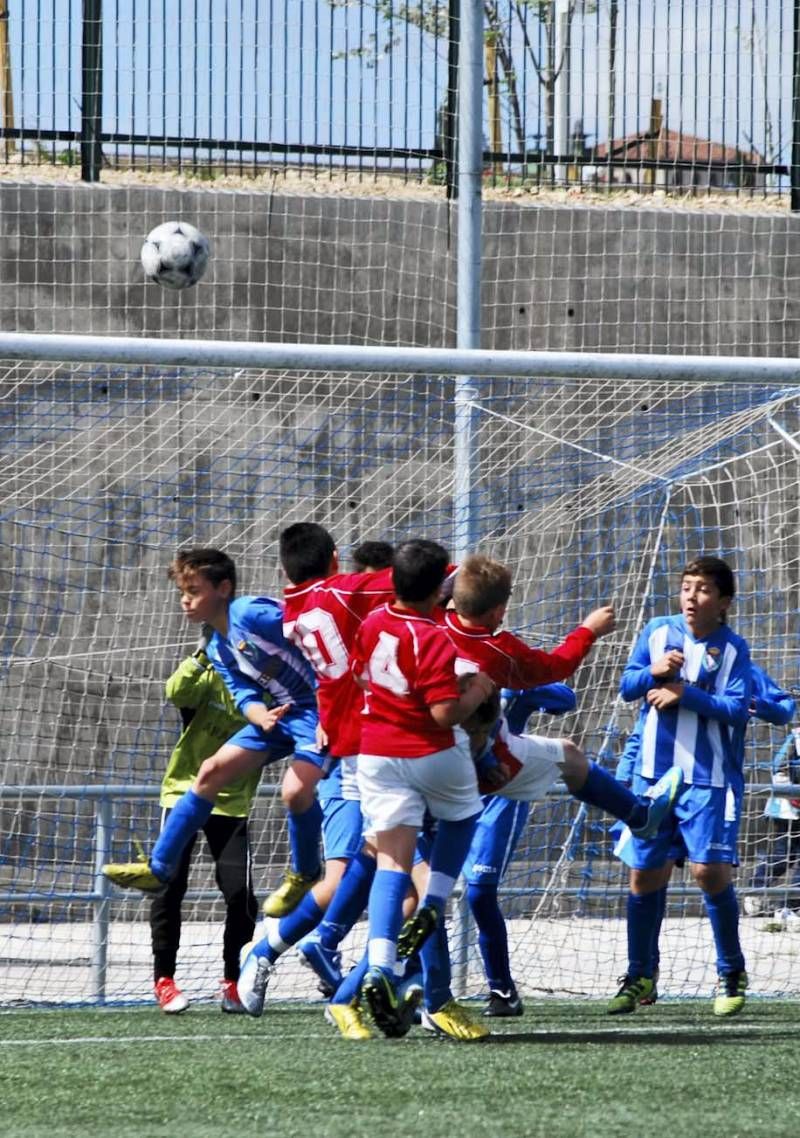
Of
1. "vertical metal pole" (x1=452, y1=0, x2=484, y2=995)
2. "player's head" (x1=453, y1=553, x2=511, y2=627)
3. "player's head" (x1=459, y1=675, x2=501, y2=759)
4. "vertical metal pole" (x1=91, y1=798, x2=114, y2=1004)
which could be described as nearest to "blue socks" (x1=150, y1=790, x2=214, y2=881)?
"vertical metal pole" (x1=91, y1=798, x2=114, y2=1004)

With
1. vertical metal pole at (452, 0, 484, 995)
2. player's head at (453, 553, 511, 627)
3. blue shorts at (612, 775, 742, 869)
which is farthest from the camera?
vertical metal pole at (452, 0, 484, 995)

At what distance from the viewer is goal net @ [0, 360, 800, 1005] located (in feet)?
26.0

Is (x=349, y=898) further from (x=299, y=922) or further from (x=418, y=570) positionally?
(x=418, y=570)

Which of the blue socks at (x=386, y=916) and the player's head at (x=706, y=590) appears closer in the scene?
the blue socks at (x=386, y=916)

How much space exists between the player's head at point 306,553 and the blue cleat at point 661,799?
1436 mm

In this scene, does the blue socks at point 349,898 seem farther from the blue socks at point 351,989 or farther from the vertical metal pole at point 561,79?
the vertical metal pole at point 561,79

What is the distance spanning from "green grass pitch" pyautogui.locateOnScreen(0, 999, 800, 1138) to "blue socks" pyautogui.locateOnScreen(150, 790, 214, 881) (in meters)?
0.60

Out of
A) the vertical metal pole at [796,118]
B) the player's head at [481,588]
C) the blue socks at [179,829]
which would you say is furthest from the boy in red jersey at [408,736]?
the vertical metal pole at [796,118]

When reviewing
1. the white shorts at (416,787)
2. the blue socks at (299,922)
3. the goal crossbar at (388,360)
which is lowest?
the blue socks at (299,922)

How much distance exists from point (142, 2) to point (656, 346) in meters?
3.65

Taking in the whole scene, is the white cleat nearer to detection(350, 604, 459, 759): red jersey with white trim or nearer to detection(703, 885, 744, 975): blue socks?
detection(350, 604, 459, 759): red jersey with white trim

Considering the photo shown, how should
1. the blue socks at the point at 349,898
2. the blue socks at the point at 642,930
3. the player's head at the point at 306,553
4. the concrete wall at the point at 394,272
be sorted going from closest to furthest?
the blue socks at the point at 349,898 → the player's head at the point at 306,553 → the blue socks at the point at 642,930 → the concrete wall at the point at 394,272

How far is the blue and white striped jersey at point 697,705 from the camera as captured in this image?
21.2 feet

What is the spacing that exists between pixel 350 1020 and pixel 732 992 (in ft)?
5.97
